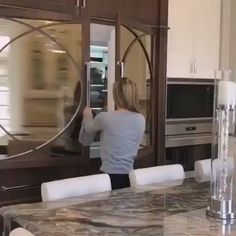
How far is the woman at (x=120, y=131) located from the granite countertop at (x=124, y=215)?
0.64 metres

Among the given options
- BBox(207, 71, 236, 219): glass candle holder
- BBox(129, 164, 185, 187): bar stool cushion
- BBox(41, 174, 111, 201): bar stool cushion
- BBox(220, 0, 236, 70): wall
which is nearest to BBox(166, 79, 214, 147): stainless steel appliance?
BBox(220, 0, 236, 70): wall

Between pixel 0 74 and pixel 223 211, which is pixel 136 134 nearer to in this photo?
pixel 0 74

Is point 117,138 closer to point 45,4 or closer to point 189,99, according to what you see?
point 45,4

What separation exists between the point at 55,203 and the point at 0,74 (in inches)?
42.2

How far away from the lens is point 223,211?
1.60m

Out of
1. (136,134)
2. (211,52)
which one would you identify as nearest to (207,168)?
(136,134)

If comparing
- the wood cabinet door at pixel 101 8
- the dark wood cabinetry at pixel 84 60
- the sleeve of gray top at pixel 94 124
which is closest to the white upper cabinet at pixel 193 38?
the dark wood cabinetry at pixel 84 60

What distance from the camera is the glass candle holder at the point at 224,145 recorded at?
5.35 ft

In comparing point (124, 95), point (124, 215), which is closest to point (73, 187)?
point (124, 215)

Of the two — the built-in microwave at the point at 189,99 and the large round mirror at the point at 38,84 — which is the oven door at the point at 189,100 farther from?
the large round mirror at the point at 38,84

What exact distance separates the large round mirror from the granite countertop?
35.0 inches

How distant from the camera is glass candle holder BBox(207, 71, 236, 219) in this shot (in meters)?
1.63

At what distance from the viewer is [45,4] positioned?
2.63 m

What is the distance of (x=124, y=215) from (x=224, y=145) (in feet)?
1.49
